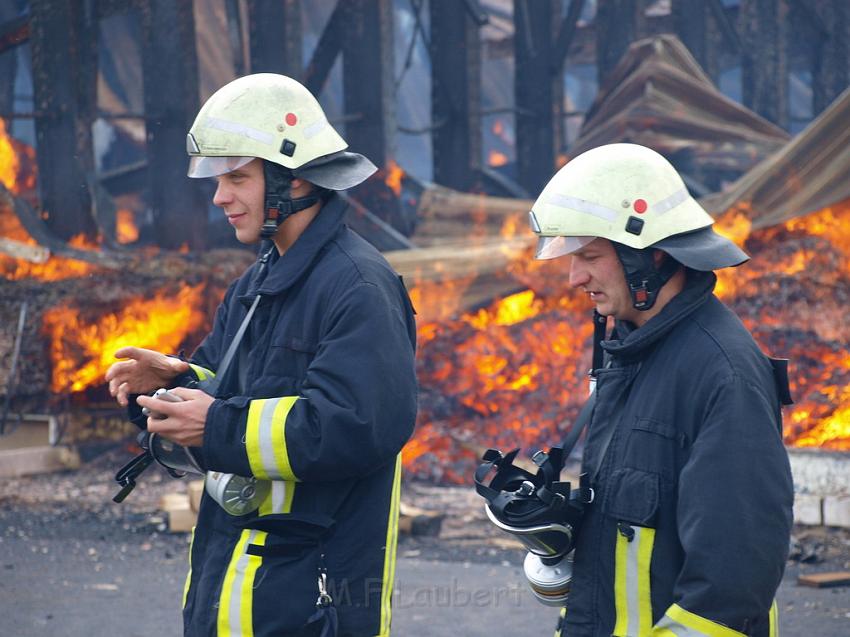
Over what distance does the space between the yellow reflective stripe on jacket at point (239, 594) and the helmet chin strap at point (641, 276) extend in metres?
0.93

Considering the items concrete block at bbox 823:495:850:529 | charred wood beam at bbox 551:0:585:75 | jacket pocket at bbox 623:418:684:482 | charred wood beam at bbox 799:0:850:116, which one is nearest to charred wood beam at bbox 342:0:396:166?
charred wood beam at bbox 551:0:585:75

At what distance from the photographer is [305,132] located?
8.82 feet

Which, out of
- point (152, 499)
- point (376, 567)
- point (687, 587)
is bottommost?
point (152, 499)

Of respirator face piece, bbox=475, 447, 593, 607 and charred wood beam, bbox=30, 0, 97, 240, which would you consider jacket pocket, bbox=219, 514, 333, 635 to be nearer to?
respirator face piece, bbox=475, 447, 593, 607

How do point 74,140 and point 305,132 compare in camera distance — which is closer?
point 305,132

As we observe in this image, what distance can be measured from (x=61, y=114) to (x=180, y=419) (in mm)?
7391

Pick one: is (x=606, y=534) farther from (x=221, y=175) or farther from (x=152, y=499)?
(x=152, y=499)

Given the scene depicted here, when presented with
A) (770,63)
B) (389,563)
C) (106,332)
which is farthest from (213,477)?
(770,63)

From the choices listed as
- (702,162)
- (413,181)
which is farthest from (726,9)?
(413,181)

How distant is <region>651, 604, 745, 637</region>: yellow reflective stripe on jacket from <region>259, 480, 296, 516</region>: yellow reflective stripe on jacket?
2.84 ft

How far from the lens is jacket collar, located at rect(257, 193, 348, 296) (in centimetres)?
258

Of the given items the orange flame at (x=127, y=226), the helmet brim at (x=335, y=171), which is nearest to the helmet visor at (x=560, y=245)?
the helmet brim at (x=335, y=171)

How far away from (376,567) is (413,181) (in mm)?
8561

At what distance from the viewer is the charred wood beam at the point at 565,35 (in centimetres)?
1267
